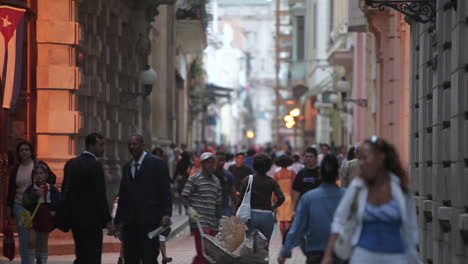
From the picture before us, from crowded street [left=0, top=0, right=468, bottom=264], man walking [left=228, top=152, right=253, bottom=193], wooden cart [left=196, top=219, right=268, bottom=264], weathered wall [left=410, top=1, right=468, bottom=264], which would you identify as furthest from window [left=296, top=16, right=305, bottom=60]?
wooden cart [left=196, top=219, right=268, bottom=264]

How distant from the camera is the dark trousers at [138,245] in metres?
13.6

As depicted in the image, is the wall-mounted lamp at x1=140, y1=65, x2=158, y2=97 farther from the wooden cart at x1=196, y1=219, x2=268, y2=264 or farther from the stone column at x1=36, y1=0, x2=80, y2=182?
the wooden cart at x1=196, y1=219, x2=268, y2=264

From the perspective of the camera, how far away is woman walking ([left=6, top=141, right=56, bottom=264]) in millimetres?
15391

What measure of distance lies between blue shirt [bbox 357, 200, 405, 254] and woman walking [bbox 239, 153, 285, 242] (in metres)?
6.12

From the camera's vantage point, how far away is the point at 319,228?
10477mm

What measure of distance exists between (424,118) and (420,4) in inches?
69.9

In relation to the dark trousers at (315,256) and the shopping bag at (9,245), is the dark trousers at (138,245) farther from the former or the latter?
the dark trousers at (315,256)

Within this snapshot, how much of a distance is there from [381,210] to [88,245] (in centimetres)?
531

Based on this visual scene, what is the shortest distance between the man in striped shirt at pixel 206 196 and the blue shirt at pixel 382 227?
639 centimetres

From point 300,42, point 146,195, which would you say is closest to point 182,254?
point 146,195

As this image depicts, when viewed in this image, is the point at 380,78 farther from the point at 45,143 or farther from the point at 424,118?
the point at 424,118

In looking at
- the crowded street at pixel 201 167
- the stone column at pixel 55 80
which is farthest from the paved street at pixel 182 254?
the stone column at pixel 55 80

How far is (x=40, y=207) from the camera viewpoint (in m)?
15.2

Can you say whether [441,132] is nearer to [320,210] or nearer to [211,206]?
[211,206]
